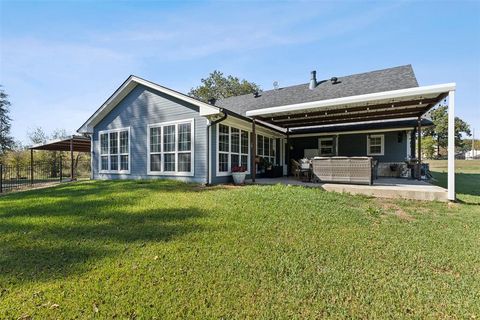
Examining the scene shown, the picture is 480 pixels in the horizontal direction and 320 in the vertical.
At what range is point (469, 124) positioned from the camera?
47.8 meters

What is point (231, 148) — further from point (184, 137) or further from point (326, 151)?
point (326, 151)

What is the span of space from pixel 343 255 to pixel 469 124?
63.5 m

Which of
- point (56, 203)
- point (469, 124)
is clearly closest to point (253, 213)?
point (56, 203)

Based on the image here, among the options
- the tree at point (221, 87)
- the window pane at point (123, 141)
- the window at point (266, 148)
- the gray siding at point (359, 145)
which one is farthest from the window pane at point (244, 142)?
the tree at point (221, 87)

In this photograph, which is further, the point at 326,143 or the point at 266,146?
the point at 326,143

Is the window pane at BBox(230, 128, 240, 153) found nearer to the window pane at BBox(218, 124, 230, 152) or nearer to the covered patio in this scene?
the window pane at BBox(218, 124, 230, 152)

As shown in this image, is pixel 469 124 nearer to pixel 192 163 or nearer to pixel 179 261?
pixel 192 163

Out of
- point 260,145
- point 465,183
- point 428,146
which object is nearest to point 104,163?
point 260,145

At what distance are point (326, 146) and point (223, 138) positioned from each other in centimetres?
717

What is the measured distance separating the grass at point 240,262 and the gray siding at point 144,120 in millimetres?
3859

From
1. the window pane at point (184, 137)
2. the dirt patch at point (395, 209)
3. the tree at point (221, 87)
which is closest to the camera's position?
the dirt patch at point (395, 209)

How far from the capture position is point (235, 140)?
10188mm

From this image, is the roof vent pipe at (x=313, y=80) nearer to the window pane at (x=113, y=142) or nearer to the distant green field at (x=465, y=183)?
the distant green field at (x=465, y=183)

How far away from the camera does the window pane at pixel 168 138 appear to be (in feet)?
32.6
